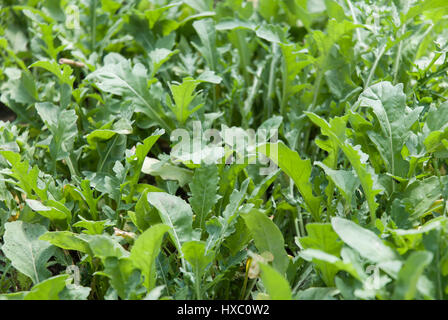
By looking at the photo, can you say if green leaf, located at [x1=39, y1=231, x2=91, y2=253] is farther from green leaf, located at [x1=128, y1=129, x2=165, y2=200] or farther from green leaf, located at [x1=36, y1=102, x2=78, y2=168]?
green leaf, located at [x1=36, y1=102, x2=78, y2=168]

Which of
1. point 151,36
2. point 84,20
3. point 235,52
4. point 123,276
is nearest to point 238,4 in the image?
point 235,52

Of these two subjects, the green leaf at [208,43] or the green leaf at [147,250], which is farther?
the green leaf at [208,43]

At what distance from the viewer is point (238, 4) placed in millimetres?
1644

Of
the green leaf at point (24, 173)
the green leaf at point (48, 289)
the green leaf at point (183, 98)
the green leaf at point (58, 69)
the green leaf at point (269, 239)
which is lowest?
the green leaf at point (269, 239)

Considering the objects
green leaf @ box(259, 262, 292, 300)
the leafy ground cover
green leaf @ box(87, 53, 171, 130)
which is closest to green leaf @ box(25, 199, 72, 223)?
the leafy ground cover

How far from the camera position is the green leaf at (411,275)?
0.75 meters

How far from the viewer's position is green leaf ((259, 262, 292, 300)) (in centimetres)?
80

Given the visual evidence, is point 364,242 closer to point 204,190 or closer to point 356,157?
point 356,157

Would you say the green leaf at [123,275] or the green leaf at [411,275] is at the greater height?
the green leaf at [411,275]

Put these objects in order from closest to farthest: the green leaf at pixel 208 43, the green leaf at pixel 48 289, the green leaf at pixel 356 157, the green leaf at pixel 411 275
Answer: the green leaf at pixel 411 275
the green leaf at pixel 48 289
the green leaf at pixel 356 157
the green leaf at pixel 208 43

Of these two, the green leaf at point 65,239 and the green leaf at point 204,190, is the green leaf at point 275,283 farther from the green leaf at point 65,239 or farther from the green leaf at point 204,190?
the green leaf at point 65,239

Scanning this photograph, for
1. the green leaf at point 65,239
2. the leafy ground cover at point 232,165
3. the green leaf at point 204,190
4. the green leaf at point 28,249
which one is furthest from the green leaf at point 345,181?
the green leaf at point 28,249
